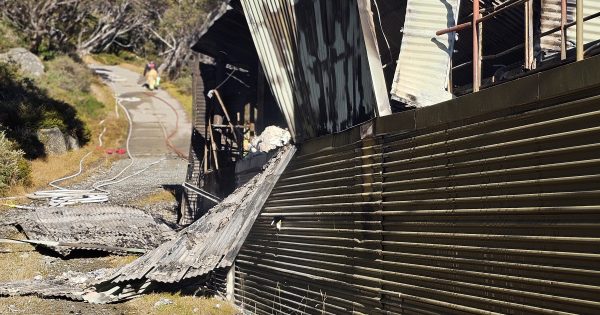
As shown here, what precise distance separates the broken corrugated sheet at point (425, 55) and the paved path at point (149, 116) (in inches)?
903

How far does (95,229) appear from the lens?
48.1ft

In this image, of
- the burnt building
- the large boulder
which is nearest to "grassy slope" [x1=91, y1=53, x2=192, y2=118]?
the large boulder

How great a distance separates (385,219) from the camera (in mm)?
7016

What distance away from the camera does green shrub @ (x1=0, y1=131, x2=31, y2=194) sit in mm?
20031

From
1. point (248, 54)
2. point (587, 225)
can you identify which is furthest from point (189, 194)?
point (587, 225)

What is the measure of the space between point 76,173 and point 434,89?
66.0 feet

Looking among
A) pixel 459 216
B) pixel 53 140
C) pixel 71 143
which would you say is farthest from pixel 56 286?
pixel 71 143

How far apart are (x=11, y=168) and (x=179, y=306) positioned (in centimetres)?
1225

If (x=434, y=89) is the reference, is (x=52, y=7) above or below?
above

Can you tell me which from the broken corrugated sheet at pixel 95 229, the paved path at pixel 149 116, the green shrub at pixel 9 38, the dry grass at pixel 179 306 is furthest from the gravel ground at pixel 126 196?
the green shrub at pixel 9 38

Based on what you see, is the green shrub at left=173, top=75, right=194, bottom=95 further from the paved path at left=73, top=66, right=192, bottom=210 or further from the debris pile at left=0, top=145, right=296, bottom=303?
the debris pile at left=0, top=145, right=296, bottom=303

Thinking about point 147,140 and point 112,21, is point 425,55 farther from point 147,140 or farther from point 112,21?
point 112,21

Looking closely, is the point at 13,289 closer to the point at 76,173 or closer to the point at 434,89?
the point at 434,89

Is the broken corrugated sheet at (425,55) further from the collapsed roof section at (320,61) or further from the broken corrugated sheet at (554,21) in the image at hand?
the broken corrugated sheet at (554,21)
